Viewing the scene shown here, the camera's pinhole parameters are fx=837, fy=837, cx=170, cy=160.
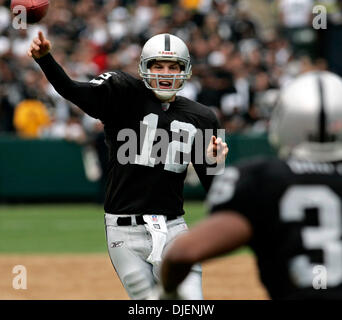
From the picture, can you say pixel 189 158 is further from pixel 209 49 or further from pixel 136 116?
pixel 209 49

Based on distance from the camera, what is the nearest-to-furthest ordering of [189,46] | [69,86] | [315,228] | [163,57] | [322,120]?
[315,228] < [322,120] < [69,86] < [163,57] < [189,46]

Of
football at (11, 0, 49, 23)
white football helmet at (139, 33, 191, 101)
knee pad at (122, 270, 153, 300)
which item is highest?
football at (11, 0, 49, 23)

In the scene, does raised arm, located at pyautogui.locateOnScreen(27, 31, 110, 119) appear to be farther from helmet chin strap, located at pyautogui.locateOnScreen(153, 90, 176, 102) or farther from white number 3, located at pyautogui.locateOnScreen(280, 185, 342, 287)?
white number 3, located at pyautogui.locateOnScreen(280, 185, 342, 287)

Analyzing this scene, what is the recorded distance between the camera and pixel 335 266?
2.68 m

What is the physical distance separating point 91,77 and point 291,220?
13013 millimetres

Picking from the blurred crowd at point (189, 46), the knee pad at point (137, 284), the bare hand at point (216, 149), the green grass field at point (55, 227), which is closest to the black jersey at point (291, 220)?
the bare hand at point (216, 149)

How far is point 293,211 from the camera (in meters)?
2.67

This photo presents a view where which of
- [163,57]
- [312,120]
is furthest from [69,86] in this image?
[312,120]

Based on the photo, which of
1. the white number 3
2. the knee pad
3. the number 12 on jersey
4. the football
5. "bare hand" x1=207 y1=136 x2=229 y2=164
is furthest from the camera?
the football

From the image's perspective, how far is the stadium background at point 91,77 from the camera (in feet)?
46.1

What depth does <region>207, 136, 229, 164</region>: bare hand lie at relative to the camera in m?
4.83

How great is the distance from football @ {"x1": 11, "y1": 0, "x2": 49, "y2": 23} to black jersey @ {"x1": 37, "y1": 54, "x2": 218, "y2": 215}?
543mm

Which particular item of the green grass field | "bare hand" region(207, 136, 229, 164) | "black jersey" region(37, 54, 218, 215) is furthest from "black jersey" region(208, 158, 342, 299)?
the green grass field

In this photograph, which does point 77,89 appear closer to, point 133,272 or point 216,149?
point 216,149
